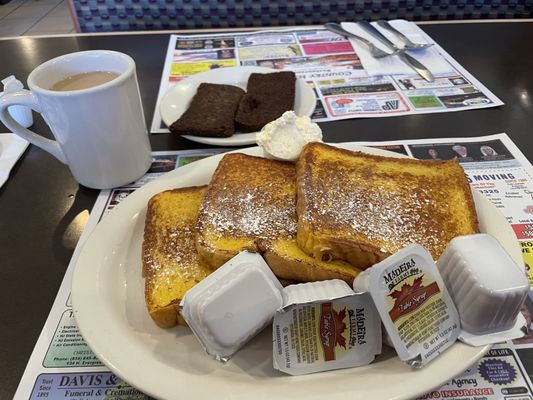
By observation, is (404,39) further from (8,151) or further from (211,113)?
(8,151)

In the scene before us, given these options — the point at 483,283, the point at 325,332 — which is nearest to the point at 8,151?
the point at 325,332

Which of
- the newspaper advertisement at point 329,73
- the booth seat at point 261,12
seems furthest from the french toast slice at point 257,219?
the booth seat at point 261,12

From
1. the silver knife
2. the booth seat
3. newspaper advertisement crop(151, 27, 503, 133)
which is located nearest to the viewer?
newspaper advertisement crop(151, 27, 503, 133)

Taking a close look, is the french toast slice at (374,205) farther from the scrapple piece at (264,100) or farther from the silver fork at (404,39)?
the silver fork at (404,39)

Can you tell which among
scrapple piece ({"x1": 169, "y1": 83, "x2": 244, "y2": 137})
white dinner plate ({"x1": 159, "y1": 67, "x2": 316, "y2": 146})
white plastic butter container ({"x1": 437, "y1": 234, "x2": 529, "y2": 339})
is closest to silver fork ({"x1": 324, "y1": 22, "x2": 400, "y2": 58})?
white dinner plate ({"x1": 159, "y1": 67, "x2": 316, "y2": 146})

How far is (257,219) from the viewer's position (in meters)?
0.84

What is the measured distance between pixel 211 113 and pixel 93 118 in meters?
0.38

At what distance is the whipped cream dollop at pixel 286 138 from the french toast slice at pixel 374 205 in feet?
0.13

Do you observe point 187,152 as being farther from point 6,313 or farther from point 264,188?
point 6,313

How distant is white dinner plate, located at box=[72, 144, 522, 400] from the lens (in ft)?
1.98

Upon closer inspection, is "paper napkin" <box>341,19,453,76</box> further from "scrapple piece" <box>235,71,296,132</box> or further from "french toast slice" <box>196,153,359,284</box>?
"french toast slice" <box>196,153,359,284</box>

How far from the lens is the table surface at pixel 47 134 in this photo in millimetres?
831

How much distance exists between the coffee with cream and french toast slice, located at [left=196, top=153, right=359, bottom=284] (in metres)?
0.34

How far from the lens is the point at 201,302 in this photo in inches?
24.9
